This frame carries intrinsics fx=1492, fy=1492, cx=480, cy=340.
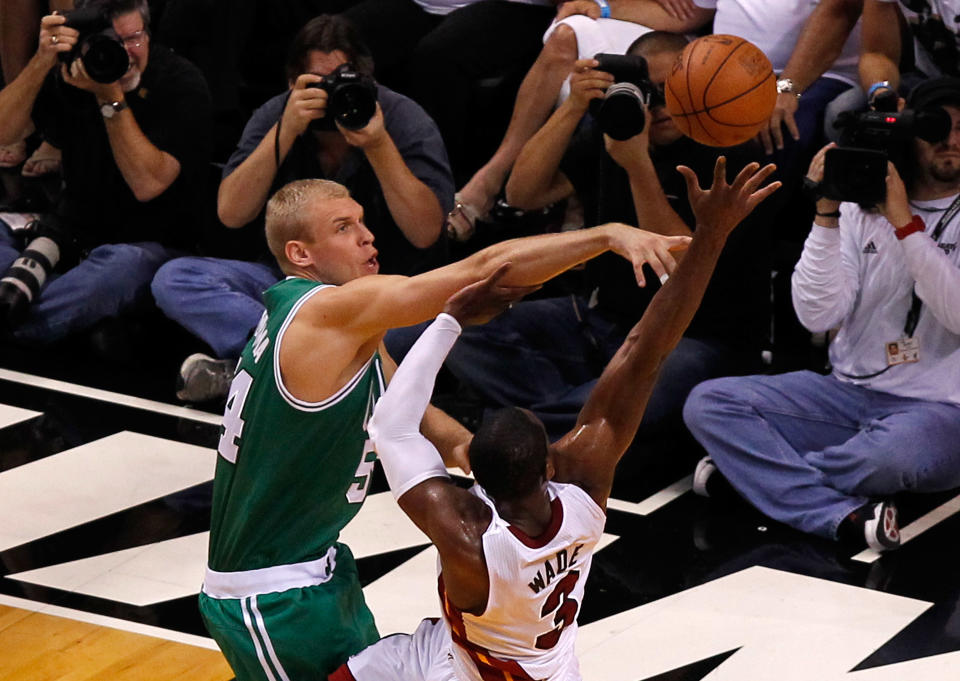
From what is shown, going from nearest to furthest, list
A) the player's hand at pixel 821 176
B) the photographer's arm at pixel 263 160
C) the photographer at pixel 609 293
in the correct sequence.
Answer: the player's hand at pixel 821 176 < the photographer at pixel 609 293 < the photographer's arm at pixel 263 160

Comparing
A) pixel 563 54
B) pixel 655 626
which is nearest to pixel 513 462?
pixel 655 626

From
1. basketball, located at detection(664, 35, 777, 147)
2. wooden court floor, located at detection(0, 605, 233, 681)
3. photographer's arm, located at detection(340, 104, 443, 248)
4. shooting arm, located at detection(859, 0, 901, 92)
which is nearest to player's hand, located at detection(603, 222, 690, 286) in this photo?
wooden court floor, located at detection(0, 605, 233, 681)

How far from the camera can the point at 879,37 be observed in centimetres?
633

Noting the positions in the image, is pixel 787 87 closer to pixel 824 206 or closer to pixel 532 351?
pixel 824 206

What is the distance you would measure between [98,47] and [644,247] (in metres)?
4.37

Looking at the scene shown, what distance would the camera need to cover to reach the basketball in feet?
18.2

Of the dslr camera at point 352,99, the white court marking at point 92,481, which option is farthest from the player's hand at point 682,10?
the white court marking at point 92,481

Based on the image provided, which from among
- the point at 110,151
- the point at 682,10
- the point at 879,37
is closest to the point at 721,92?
the point at 879,37

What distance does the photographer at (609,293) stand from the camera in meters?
6.16

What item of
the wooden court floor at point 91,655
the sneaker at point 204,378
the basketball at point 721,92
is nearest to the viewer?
the wooden court floor at point 91,655

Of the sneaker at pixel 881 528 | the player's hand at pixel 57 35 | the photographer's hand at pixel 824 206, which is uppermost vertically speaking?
the player's hand at pixel 57 35

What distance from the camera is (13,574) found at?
5.37 metres

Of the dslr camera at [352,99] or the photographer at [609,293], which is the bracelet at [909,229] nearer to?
the photographer at [609,293]

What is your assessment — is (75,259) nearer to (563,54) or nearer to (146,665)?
(563,54)
